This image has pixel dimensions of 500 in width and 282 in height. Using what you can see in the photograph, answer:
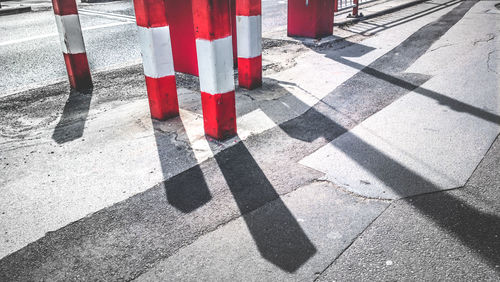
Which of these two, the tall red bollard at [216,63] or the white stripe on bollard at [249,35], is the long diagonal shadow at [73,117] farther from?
the white stripe on bollard at [249,35]

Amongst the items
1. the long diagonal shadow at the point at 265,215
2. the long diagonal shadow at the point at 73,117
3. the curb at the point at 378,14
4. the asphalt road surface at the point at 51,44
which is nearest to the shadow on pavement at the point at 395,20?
the curb at the point at 378,14

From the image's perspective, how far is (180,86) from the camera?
18.2ft

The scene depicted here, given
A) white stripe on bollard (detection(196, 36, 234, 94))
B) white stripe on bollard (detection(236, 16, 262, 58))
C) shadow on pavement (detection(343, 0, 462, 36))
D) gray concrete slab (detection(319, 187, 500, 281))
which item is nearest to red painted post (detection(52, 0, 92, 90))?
white stripe on bollard (detection(236, 16, 262, 58))

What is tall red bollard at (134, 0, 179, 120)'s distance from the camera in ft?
12.1

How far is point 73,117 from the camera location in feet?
15.1

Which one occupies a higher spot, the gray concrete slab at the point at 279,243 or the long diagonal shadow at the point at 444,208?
the long diagonal shadow at the point at 444,208

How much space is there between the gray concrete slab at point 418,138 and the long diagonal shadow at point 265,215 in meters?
0.60

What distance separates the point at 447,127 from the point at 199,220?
9.73ft

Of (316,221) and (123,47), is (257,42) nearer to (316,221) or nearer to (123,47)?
(316,221)

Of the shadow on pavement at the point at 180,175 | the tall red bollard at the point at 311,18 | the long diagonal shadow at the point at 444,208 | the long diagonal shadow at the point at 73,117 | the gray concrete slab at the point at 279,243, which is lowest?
the gray concrete slab at the point at 279,243

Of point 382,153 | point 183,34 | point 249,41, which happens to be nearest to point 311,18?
point 183,34

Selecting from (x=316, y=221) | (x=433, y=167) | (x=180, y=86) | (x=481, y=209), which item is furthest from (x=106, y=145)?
(x=481, y=209)

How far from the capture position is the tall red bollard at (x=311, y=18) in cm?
784

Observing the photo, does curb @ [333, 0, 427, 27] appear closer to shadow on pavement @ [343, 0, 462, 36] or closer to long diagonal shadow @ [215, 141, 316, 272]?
shadow on pavement @ [343, 0, 462, 36]
